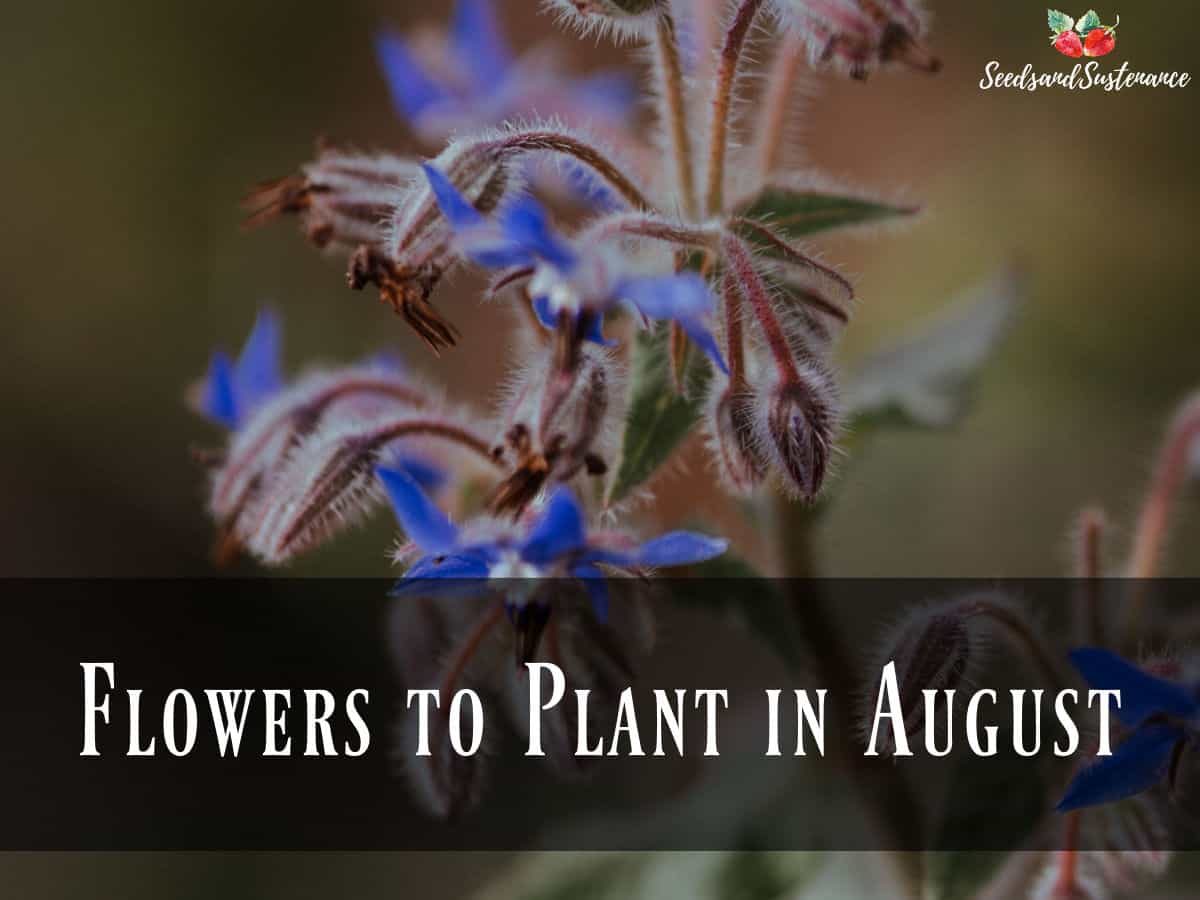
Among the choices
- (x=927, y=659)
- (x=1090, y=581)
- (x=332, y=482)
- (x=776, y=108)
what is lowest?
(x=927, y=659)

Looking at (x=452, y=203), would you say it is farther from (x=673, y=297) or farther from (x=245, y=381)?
(x=245, y=381)

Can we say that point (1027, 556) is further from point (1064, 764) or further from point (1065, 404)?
point (1064, 764)

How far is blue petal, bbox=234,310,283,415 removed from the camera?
1928mm

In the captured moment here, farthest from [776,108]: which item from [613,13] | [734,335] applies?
[734,335]

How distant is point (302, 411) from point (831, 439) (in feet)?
2.12

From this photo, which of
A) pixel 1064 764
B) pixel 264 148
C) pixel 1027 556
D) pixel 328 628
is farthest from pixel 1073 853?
pixel 264 148

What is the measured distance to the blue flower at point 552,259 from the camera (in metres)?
1.19

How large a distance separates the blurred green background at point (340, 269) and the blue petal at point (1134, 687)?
2.22m

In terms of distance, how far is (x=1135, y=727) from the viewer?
4.39 feet

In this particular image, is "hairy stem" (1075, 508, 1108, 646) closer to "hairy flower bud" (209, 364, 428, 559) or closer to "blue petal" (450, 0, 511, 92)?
"hairy flower bud" (209, 364, 428, 559)

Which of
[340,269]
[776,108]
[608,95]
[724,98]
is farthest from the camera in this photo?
[340,269]

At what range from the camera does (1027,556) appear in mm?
3693

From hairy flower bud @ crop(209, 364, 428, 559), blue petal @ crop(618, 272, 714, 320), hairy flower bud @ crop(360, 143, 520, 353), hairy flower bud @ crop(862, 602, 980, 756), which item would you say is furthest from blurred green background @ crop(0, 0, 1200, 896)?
blue petal @ crop(618, 272, 714, 320)

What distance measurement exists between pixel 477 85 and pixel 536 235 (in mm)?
1158
